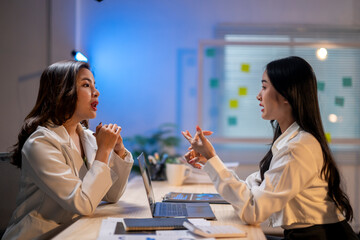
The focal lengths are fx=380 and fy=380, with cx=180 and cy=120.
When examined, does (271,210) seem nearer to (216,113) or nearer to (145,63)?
(216,113)

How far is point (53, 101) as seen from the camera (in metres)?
1.63

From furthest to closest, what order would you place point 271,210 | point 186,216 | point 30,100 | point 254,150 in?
point 254,150 → point 30,100 → point 186,216 → point 271,210

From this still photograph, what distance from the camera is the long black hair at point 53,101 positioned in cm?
163

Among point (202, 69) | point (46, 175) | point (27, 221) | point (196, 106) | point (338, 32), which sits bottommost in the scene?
point (27, 221)

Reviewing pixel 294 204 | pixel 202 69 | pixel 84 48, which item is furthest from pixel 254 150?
pixel 294 204

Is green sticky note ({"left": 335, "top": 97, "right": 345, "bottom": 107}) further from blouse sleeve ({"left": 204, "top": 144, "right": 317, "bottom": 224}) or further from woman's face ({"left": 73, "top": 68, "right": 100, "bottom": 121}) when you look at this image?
woman's face ({"left": 73, "top": 68, "right": 100, "bottom": 121})

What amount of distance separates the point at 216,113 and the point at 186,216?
2.08 m

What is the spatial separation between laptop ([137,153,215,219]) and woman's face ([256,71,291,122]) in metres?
0.49

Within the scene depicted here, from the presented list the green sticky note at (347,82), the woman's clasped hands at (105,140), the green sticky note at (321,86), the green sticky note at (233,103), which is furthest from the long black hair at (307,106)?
the green sticky note at (347,82)

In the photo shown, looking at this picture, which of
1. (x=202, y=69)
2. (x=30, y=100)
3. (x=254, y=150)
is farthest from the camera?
(x=254, y=150)

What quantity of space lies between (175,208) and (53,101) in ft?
2.28

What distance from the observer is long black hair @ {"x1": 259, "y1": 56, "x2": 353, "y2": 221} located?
1464 millimetres

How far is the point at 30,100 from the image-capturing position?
311cm

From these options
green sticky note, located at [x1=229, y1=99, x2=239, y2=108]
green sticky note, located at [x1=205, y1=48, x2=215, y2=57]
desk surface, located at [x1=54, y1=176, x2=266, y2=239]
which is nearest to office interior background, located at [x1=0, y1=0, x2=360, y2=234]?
green sticky note, located at [x1=205, y1=48, x2=215, y2=57]
